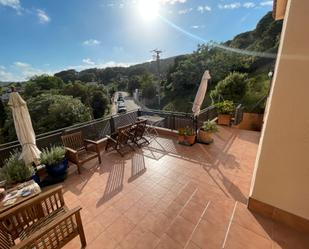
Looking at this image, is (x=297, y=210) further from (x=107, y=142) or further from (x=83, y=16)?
(x=83, y=16)

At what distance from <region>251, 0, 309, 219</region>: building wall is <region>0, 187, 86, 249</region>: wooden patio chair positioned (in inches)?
89.3

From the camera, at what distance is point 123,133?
419 centimetres

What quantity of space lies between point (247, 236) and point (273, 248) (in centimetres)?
24

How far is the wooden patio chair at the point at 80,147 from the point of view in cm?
360

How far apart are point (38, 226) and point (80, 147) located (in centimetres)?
236

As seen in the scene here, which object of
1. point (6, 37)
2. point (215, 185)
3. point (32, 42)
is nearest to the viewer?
point (215, 185)

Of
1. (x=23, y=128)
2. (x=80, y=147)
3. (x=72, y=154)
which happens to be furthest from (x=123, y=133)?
(x=23, y=128)

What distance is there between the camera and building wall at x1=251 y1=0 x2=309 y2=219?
1500mm

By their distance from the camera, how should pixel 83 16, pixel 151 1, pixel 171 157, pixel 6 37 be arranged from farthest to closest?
pixel 6 37 → pixel 83 16 → pixel 151 1 → pixel 171 157

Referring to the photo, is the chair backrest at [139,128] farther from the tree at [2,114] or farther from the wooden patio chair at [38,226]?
the tree at [2,114]

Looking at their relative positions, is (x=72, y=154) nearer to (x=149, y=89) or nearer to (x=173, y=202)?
(x=173, y=202)

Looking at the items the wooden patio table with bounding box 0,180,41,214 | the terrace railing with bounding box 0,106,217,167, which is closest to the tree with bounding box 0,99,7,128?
the terrace railing with bounding box 0,106,217,167

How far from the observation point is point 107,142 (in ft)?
14.7

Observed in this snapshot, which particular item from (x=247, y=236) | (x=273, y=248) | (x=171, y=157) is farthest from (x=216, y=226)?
(x=171, y=157)
